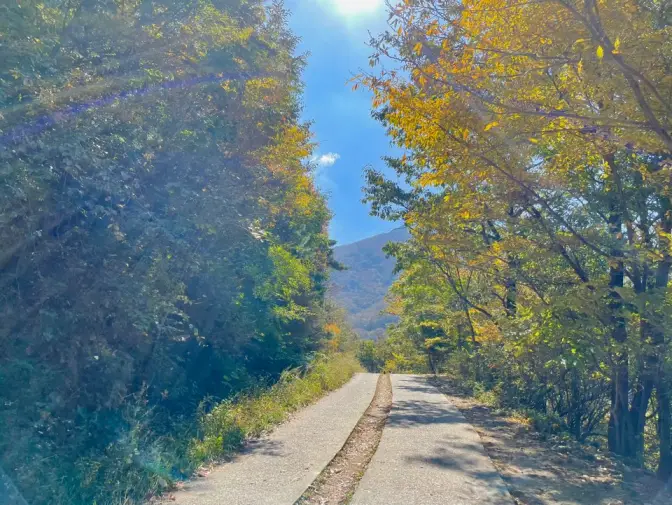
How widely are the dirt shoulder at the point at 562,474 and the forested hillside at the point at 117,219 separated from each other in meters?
4.56

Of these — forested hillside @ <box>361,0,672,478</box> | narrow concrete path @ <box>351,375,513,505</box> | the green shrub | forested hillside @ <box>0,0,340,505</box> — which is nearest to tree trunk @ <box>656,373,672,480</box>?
forested hillside @ <box>361,0,672,478</box>

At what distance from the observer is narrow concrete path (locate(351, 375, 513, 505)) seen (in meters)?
5.72

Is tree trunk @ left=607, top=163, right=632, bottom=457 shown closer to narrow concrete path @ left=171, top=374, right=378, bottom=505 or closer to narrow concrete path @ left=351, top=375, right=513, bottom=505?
narrow concrete path @ left=351, top=375, right=513, bottom=505

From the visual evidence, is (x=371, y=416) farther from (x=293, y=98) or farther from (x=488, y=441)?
(x=293, y=98)

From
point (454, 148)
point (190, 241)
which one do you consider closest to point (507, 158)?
point (454, 148)

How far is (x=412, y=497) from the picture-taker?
225 inches

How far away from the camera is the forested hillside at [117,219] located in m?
5.32

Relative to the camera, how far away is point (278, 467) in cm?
692

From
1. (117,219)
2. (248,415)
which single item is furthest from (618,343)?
(117,219)

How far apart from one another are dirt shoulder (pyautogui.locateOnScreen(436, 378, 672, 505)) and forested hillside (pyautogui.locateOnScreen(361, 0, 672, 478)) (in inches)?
36.9

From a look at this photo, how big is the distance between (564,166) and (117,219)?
21.6 feet

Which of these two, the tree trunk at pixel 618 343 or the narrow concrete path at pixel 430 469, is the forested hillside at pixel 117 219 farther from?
the tree trunk at pixel 618 343

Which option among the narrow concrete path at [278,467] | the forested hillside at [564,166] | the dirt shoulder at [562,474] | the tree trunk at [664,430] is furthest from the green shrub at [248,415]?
the tree trunk at [664,430]

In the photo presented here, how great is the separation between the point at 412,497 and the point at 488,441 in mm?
4287
